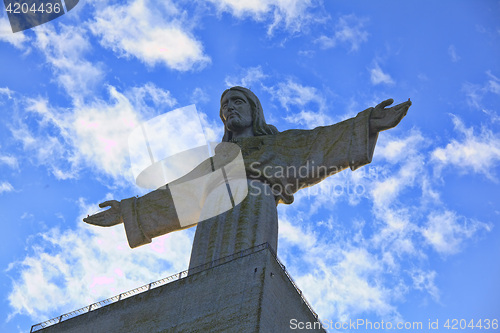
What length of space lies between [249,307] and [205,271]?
1.85 m

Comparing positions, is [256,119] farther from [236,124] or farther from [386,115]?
[386,115]

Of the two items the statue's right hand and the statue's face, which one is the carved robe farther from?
the statue's face

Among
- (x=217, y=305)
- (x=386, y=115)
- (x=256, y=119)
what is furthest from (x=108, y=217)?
(x=386, y=115)

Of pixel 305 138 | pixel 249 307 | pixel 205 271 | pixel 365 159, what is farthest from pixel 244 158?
pixel 249 307

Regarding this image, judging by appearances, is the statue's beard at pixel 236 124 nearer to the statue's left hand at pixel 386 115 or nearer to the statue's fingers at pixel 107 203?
the statue's fingers at pixel 107 203

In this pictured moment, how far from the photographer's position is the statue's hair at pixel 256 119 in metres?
23.6

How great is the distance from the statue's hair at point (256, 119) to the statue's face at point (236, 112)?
10 cm

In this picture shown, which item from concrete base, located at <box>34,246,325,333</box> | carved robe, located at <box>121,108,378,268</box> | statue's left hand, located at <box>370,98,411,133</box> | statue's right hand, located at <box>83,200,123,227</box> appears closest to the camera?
concrete base, located at <box>34,246,325,333</box>

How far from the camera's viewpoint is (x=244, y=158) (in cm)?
2197

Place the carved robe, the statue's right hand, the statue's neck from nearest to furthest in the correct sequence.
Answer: the carved robe
the statue's right hand
the statue's neck

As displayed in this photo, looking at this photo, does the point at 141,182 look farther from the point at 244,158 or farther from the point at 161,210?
the point at 244,158

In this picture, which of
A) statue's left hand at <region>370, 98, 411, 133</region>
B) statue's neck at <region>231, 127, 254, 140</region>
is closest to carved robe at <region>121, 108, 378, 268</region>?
statue's left hand at <region>370, 98, 411, 133</region>

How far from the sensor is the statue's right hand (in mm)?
23047

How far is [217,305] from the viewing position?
17203mm
